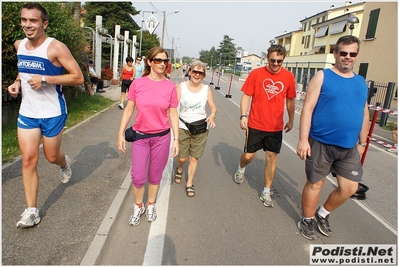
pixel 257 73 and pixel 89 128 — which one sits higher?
pixel 257 73

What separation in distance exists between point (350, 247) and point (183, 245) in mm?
1852

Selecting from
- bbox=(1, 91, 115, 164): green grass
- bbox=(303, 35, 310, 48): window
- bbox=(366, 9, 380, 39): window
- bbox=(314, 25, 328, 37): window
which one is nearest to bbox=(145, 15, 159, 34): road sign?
bbox=(1, 91, 115, 164): green grass

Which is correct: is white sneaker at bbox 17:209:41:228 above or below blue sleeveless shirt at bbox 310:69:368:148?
below

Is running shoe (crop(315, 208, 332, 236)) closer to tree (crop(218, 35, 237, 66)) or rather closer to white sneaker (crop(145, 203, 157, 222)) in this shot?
white sneaker (crop(145, 203, 157, 222))

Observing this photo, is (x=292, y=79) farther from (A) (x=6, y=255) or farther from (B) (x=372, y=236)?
(A) (x=6, y=255)

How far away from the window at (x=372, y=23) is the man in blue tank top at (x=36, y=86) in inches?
919

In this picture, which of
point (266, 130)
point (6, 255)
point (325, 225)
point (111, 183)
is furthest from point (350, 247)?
point (6, 255)

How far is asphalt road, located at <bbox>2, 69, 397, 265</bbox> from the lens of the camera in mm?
2770

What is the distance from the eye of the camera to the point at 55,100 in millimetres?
3115

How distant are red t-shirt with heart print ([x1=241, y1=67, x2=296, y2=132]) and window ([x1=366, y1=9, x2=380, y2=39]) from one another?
21273 mm

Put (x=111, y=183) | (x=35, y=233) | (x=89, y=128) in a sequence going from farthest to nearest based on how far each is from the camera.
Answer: (x=89, y=128)
(x=111, y=183)
(x=35, y=233)

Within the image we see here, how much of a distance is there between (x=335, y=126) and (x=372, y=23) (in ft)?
73.3

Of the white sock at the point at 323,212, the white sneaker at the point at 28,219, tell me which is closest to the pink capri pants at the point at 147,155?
the white sneaker at the point at 28,219

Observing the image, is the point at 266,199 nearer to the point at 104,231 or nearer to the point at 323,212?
the point at 323,212
